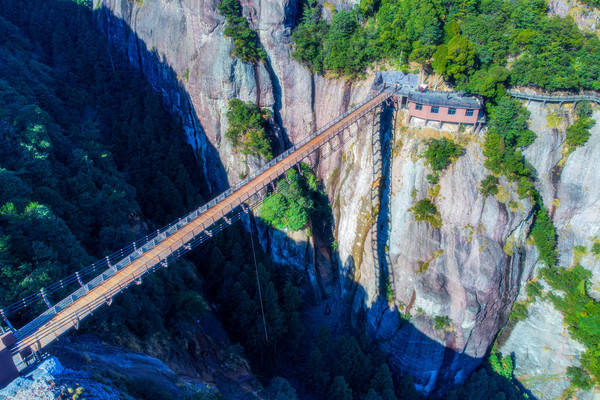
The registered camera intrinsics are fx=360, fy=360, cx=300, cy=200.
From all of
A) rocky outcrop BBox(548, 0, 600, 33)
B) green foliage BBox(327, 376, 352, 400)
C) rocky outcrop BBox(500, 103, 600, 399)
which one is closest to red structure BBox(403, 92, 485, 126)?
rocky outcrop BBox(500, 103, 600, 399)

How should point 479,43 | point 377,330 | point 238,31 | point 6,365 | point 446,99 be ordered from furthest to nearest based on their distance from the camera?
point 238,31 < point 377,330 < point 479,43 < point 446,99 < point 6,365

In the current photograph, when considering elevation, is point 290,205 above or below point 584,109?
below

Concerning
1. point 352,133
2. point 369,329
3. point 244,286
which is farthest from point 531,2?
point 244,286

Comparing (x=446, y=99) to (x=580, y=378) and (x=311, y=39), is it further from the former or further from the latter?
(x=580, y=378)

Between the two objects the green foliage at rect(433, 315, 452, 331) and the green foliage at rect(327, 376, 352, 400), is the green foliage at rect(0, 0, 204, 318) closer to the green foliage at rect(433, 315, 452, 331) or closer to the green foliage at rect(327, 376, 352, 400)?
the green foliage at rect(327, 376, 352, 400)

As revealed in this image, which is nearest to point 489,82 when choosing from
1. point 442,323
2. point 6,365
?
point 442,323
